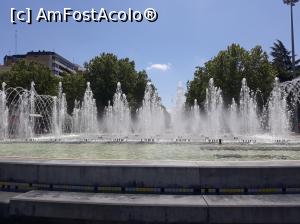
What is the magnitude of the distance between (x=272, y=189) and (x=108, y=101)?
52.9 m

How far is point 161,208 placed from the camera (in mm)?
6438

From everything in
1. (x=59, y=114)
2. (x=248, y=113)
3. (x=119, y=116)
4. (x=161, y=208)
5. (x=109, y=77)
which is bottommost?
(x=161, y=208)

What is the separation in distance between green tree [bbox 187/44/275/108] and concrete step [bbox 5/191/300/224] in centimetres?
4579

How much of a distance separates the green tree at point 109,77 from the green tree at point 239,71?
13822mm

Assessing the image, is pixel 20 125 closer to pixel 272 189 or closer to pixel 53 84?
pixel 53 84

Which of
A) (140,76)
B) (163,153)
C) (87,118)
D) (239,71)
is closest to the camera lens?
(163,153)

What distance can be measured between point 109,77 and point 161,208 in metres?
55.0

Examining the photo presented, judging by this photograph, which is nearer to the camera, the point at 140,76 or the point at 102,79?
the point at 102,79

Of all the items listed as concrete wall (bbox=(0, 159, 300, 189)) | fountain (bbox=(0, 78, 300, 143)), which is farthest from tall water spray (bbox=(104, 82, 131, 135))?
concrete wall (bbox=(0, 159, 300, 189))

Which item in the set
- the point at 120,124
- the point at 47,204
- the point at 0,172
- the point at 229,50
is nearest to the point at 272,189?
the point at 47,204

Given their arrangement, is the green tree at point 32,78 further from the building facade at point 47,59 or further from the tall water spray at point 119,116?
the building facade at point 47,59

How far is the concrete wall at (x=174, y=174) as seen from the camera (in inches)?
→ 290

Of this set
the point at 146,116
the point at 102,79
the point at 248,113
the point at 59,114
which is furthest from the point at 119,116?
the point at 248,113

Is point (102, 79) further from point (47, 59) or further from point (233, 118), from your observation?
point (47, 59)
